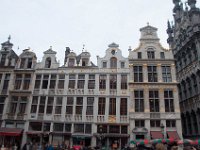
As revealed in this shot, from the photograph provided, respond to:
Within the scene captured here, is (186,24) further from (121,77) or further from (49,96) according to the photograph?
(49,96)

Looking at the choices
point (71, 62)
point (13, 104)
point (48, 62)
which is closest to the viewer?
point (13, 104)

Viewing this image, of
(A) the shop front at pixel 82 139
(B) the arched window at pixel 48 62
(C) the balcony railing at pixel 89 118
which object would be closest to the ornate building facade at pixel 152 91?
(C) the balcony railing at pixel 89 118

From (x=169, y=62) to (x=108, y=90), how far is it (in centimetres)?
954

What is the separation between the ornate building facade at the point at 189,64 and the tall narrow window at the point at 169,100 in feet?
18.6

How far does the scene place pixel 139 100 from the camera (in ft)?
88.3

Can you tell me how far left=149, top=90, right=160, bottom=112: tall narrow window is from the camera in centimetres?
2639

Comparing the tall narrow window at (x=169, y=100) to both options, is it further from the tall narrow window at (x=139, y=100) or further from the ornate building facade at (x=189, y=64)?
the ornate building facade at (x=189, y=64)

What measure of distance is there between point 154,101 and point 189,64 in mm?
11143

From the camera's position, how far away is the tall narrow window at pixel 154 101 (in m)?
26.4

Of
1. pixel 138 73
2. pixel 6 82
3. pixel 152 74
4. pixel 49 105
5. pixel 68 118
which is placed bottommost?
pixel 68 118

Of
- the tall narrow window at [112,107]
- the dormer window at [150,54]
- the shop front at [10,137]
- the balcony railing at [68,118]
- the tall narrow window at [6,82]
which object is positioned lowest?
the shop front at [10,137]

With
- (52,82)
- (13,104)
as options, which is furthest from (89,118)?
(13,104)

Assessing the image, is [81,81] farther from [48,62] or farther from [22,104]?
[22,104]

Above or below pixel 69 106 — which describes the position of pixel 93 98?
above
